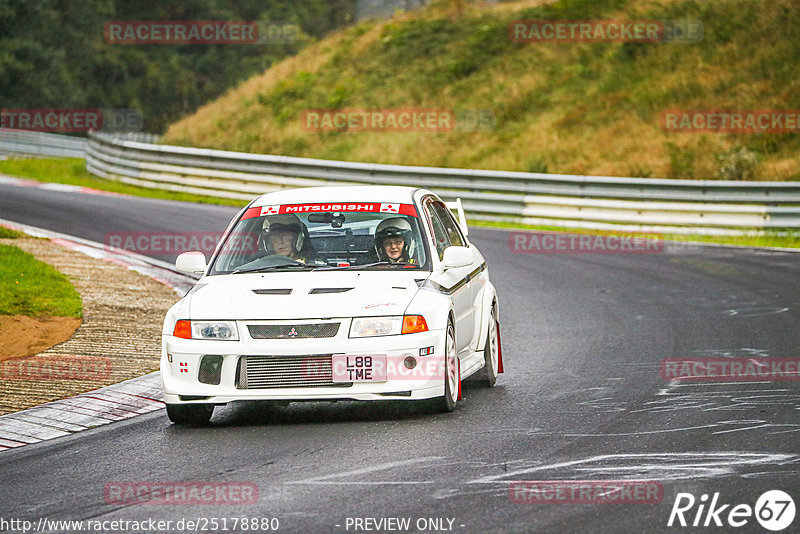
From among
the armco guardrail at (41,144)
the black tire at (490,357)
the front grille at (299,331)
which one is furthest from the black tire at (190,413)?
the armco guardrail at (41,144)

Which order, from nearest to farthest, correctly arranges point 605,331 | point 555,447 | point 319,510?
point 319,510, point 555,447, point 605,331

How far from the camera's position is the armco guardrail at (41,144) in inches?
1693

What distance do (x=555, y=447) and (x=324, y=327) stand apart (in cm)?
173

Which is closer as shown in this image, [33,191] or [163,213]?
[163,213]

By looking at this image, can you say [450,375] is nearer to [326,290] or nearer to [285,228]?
[326,290]

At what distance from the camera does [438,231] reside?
977cm

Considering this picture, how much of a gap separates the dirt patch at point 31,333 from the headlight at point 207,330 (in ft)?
10.4

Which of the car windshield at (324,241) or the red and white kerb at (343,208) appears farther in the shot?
the red and white kerb at (343,208)

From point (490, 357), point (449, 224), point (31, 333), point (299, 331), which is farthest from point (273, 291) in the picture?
point (31, 333)

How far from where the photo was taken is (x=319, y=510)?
5871mm

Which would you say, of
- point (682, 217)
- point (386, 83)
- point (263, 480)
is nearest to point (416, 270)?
point (263, 480)

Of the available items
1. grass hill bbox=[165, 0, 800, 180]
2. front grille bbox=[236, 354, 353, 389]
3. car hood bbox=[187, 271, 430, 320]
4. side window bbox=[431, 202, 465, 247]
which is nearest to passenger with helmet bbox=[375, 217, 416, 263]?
car hood bbox=[187, 271, 430, 320]

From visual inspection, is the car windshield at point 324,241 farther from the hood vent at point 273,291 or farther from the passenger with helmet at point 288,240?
the hood vent at point 273,291

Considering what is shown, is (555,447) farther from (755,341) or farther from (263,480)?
(755,341)
